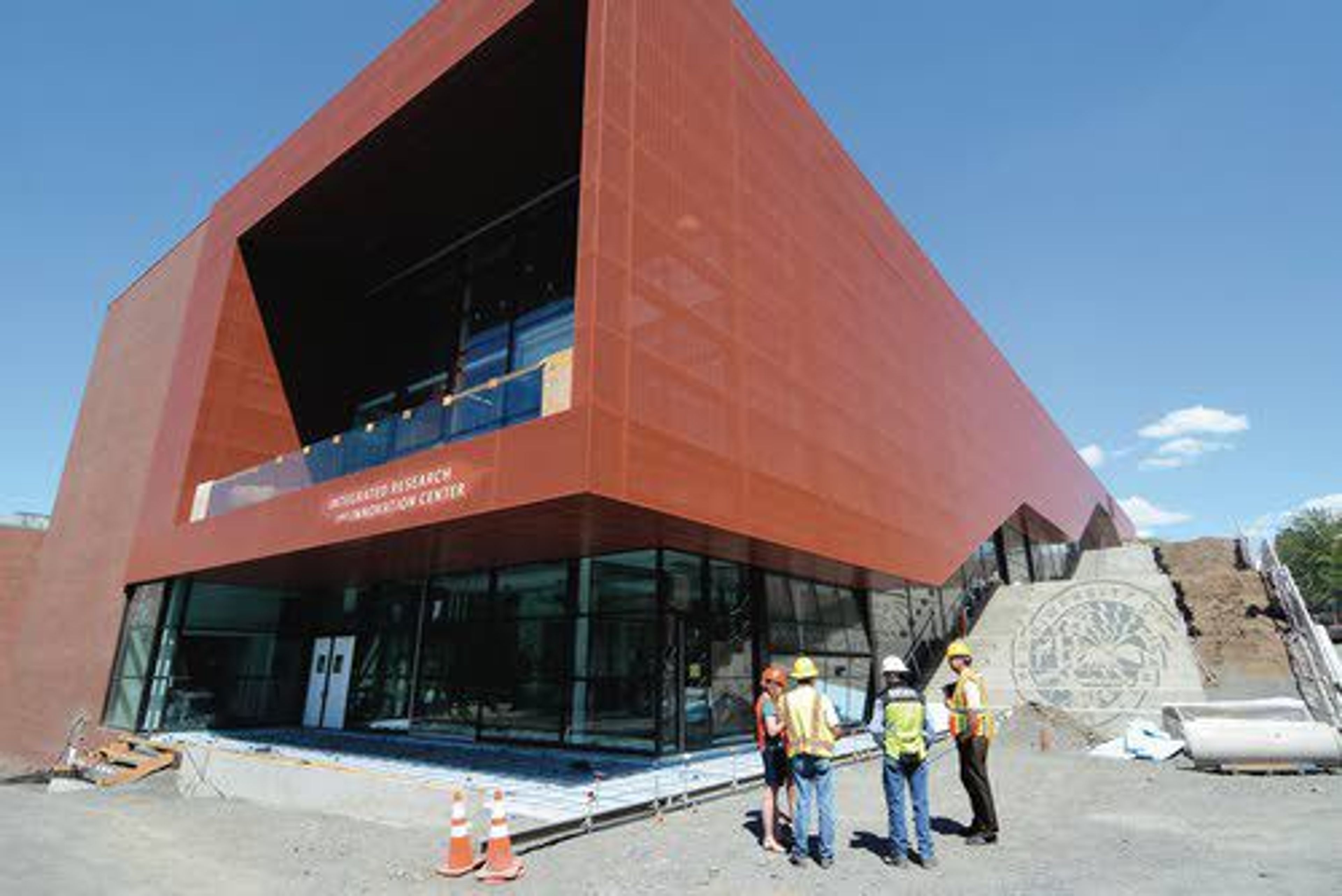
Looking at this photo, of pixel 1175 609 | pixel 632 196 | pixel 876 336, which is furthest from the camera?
pixel 1175 609

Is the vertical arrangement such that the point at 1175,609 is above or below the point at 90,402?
below

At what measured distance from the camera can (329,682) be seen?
20.6m

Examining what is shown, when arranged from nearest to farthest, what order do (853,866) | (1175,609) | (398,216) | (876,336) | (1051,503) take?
(853,866), (398,216), (876,336), (1175,609), (1051,503)

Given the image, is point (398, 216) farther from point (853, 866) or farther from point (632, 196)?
point (853, 866)

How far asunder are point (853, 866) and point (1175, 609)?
927 inches

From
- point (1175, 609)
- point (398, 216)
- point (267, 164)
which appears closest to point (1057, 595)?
point (1175, 609)

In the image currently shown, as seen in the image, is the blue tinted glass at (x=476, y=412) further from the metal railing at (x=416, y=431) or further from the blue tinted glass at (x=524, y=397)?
the blue tinted glass at (x=524, y=397)

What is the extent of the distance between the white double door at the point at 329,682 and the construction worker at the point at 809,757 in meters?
16.1

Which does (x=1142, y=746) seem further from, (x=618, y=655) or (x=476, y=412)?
(x=476, y=412)

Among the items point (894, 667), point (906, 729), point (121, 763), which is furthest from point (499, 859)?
point (121, 763)

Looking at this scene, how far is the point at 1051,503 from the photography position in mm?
43281

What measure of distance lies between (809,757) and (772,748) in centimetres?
79

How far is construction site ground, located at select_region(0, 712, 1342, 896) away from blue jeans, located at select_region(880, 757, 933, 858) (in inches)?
9.5

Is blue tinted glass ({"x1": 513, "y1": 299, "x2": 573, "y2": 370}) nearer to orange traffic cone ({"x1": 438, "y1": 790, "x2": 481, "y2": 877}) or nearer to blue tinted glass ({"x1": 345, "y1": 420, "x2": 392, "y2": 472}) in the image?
blue tinted glass ({"x1": 345, "y1": 420, "x2": 392, "y2": 472})
